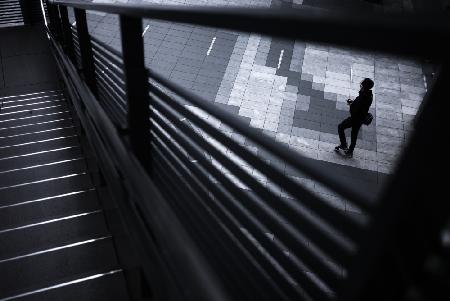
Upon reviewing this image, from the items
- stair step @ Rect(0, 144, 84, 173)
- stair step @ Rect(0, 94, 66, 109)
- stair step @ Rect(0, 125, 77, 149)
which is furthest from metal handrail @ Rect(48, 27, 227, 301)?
stair step @ Rect(0, 94, 66, 109)

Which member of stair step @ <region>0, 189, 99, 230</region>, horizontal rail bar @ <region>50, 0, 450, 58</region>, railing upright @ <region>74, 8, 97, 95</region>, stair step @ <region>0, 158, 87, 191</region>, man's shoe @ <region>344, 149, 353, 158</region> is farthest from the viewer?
man's shoe @ <region>344, 149, 353, 158</region>

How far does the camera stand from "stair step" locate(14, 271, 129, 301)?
1.90 m

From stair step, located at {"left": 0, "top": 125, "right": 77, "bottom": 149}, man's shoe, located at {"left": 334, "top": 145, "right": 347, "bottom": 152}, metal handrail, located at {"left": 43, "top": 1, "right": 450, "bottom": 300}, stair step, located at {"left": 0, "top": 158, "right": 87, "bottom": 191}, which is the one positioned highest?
metal handrail, located at {"left": 43, "top": 1, "right": 450, "bottom": 300}

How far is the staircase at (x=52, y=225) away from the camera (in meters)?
1.95

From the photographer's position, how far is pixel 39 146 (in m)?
3.76

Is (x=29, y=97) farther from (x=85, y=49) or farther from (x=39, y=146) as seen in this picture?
(x=85, y=49)

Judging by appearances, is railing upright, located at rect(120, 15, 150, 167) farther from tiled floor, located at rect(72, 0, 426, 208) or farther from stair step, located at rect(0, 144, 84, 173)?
A: tiled floor, located at rect(72, 0, 426, 208)

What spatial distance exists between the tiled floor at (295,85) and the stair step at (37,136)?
4.03 meters

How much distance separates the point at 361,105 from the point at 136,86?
4767 millimetres

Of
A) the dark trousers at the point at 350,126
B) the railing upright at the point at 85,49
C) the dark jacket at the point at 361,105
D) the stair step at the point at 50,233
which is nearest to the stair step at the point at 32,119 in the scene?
the railing upright at the point at 85,49

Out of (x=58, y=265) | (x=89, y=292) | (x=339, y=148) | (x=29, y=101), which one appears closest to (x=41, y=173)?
(x=58, y=265)

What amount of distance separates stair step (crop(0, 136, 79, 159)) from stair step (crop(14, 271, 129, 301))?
80.6 inches

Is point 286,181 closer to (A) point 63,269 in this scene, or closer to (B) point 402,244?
(B) point 402,244

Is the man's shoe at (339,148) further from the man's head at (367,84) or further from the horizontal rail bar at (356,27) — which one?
the horizontal rail bar at (356,27)
